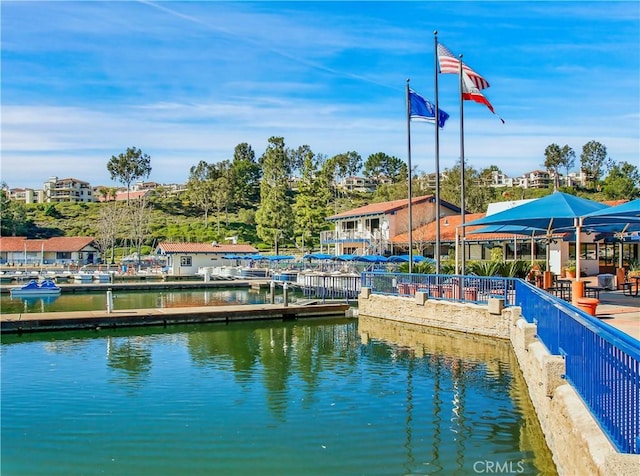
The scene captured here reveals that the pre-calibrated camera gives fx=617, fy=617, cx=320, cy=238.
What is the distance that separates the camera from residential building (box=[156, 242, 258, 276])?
64.1 meters

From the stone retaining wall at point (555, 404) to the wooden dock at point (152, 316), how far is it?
854 cm

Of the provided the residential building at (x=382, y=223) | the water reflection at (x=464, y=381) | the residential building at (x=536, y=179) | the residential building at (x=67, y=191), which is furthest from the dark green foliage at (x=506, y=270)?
the residential building at (x=67, y=191)

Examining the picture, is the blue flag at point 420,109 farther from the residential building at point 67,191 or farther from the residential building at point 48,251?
the residential building at point 67,191

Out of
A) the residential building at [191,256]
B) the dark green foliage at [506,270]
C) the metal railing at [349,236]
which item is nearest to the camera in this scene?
the dark green foliage at [506,270]

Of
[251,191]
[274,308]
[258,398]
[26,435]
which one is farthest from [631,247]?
[251,191]

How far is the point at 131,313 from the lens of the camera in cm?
2750

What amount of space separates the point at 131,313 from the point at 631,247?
109 ft

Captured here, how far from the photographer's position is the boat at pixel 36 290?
44250mm

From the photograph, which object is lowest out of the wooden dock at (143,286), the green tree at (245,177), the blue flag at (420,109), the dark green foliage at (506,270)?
the wooden dock at (143,286)

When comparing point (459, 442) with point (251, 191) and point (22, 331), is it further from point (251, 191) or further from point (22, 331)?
point (251, 191)

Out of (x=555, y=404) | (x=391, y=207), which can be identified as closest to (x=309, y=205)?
Result: (x=391, y=207)

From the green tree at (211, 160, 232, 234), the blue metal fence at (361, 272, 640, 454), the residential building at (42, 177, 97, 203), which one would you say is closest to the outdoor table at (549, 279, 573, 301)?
the blue metal fence at (361, 272, 640, 454)

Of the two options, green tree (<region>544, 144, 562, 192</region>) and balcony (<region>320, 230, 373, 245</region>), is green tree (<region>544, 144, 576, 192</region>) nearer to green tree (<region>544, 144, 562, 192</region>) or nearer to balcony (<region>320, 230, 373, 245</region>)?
green tree (<region>544, 144, 562, 192</region>)

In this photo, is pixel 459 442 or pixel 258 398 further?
pixel 258 398
